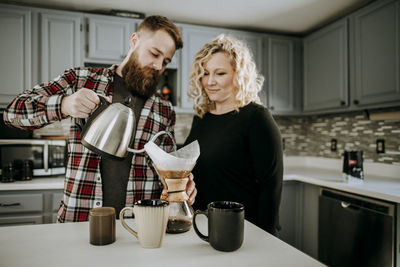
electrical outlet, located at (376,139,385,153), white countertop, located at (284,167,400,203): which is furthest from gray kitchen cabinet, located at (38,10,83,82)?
electrical outlet, located at (376,139,385,153)

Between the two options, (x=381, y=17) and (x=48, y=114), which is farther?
(x=381, y=17)

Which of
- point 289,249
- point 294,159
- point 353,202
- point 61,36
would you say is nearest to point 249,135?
point 289,249

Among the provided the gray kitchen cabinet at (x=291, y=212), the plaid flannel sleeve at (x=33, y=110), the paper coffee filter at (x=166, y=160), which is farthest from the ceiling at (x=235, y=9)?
the paper coffee filter at (x=166, y=160)

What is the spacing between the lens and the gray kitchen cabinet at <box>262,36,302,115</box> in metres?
3.03

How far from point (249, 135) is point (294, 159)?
2.30m

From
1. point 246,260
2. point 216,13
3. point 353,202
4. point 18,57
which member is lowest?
point 353,202

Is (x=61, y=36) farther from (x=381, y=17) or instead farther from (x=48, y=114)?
(x=381, y=17)

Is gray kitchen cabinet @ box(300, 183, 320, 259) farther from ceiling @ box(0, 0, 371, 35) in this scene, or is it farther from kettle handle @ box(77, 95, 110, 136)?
kettle handle @ box(77, 95, 110, 136)

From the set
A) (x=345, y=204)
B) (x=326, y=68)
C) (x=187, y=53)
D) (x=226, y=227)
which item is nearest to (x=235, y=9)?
(x=187, y=53)

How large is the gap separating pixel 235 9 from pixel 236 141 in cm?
172

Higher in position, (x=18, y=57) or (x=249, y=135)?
(x=18, y=57)

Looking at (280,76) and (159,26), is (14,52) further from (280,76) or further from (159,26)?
(280,76)

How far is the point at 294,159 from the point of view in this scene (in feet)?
11.1

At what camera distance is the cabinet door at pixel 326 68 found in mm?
2564
